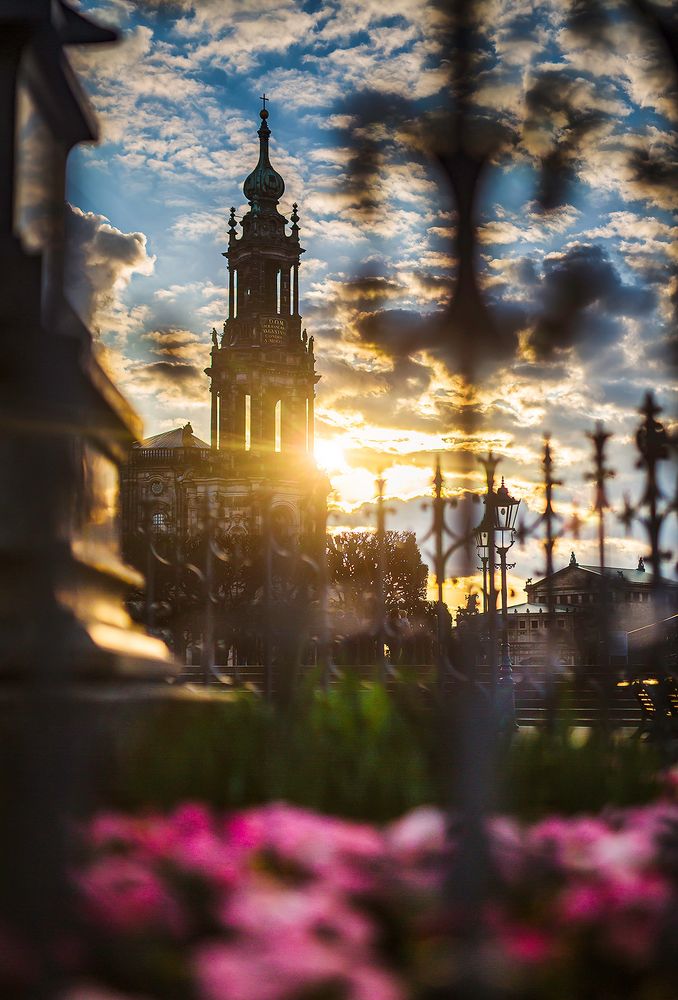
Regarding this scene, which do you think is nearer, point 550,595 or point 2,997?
point 2,997

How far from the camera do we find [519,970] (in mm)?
1834

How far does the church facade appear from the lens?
232 feet

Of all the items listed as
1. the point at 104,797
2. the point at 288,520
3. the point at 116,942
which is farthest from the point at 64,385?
the point at 288,520

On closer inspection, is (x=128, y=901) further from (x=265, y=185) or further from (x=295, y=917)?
(x=265, y=185)

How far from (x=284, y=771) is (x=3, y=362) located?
5.42 ft

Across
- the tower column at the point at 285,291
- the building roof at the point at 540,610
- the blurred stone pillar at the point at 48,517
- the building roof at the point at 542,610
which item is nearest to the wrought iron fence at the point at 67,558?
the blurred stone pillar at the point at 48,517

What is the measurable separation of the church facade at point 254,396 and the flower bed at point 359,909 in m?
66.2

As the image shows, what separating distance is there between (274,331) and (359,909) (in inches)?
2868

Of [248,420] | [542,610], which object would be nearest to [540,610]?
[542,610]

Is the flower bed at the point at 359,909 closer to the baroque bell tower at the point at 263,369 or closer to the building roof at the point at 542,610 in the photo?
the building roof at the point at 542,610

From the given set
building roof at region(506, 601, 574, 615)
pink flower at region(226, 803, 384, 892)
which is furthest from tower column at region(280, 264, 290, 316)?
pink flower at region(226, 803, 384, 892)

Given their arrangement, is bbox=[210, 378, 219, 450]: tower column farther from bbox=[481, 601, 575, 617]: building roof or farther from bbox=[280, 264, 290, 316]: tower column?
bbox=[481, 601, 575, 617]: building roof

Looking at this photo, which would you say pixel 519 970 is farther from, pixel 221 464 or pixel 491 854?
pixel 221 464

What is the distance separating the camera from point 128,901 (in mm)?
2102
